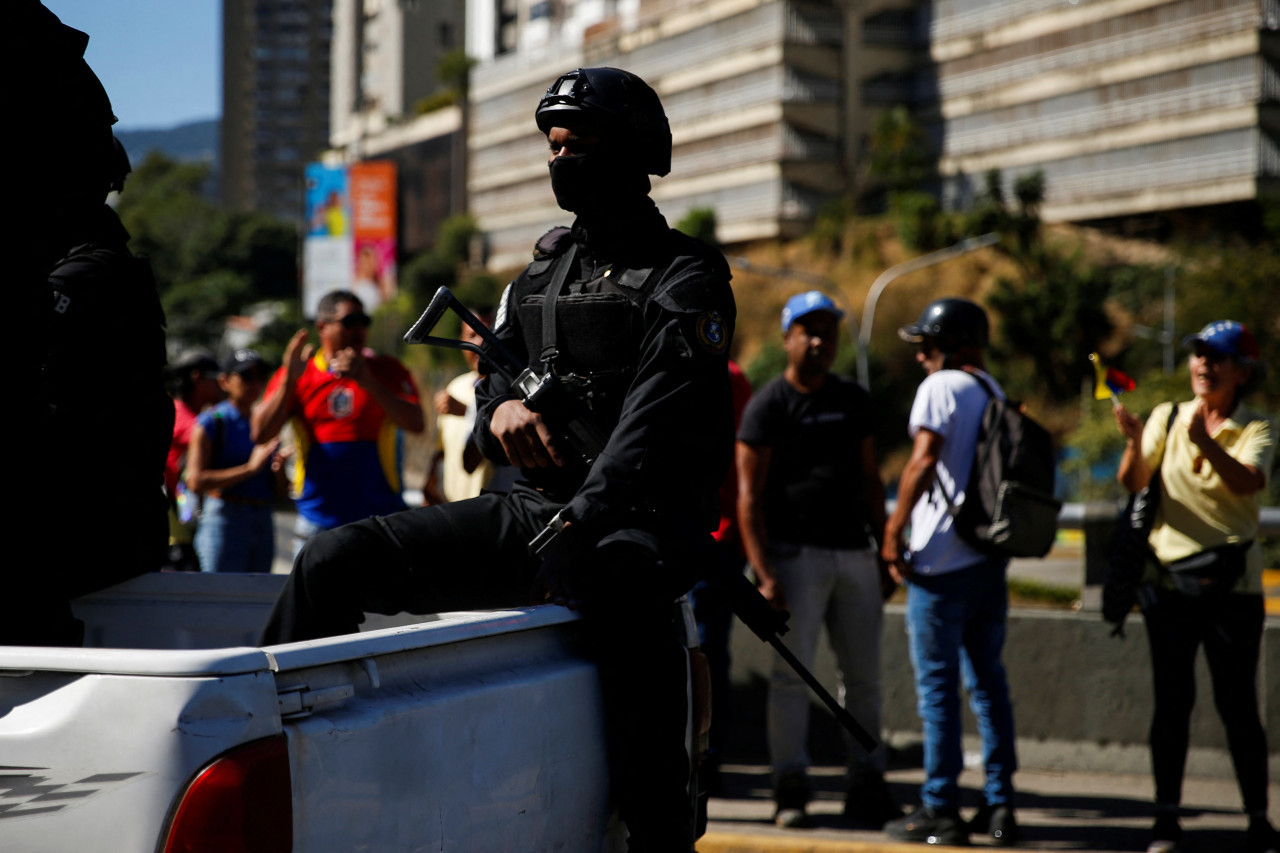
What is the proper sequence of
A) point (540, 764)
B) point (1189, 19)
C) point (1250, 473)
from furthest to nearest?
point (1189, 19), point (1250, 473), point (540, 764)

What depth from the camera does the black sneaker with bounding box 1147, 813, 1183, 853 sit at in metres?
→ 5.72

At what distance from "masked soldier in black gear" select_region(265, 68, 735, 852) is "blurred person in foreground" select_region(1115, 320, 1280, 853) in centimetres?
285

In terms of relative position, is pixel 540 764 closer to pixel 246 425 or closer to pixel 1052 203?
pixel 246 425

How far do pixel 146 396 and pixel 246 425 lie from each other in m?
4.69

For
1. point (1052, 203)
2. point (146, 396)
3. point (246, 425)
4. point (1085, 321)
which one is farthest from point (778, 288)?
point (146, 396)

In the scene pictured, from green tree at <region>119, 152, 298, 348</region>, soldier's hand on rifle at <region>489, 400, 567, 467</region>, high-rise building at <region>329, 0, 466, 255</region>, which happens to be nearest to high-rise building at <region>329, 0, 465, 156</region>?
high-rise building at <region>329, 0, 466, 255</region>

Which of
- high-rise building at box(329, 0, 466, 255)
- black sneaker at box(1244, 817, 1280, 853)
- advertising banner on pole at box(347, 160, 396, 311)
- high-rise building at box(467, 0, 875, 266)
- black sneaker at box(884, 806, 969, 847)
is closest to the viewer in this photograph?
black sneaker at box(1244, 817, 1280, 853)

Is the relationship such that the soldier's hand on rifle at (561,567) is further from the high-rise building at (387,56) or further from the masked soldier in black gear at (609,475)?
the high-rise building at (387,56)

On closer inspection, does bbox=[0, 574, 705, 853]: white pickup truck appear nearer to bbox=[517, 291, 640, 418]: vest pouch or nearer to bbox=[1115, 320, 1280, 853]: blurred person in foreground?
bbox=[517, 291, 640, 418]: vest pouch


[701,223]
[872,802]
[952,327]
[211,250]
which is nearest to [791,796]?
[872,802]

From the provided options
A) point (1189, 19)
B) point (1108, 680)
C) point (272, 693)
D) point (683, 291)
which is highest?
point (1189, 19)

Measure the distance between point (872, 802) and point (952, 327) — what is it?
199 centimetres

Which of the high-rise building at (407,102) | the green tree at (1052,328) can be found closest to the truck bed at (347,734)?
the green tree at (1052,328)

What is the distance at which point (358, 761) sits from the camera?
2.25m
